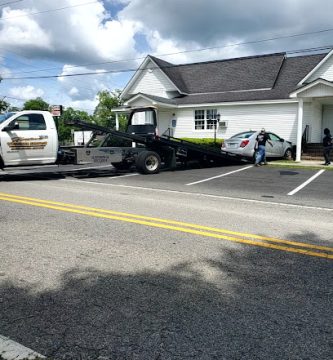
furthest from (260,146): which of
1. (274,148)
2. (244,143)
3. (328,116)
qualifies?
(328,116)

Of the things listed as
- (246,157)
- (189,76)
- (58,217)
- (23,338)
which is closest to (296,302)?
(23,338)

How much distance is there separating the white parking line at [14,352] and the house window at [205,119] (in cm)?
2418

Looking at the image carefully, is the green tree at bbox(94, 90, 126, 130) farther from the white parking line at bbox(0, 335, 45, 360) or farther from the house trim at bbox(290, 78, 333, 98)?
the white parking line at bbox(0, 335, 45, 360)

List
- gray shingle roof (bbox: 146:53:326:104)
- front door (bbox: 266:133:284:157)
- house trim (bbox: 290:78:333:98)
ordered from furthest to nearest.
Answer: gray shingle roof (bbox: 146:53:326:104), front door (bbox: 266:133:284:157), house trim (bbox: 290:78:333:98)

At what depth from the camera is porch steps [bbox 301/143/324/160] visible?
2030cm

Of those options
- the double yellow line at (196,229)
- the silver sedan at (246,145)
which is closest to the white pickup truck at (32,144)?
the double yellow line at (196,229)

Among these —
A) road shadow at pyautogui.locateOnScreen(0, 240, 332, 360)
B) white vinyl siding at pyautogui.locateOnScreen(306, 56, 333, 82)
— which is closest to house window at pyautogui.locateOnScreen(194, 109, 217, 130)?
white vinyl siding at pyautogui.locateOnScreen(306, 56, 333, 82)

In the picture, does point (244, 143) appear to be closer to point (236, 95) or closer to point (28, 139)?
point (236, 95)

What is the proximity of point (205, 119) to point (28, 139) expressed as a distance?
53.1 ft

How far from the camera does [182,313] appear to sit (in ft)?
10.9

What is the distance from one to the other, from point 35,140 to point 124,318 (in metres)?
10.2

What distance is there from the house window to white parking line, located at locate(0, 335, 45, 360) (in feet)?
79.3

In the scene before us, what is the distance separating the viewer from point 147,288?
382 centimetres

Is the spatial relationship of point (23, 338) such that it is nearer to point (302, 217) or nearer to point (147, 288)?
point (147, 288)
